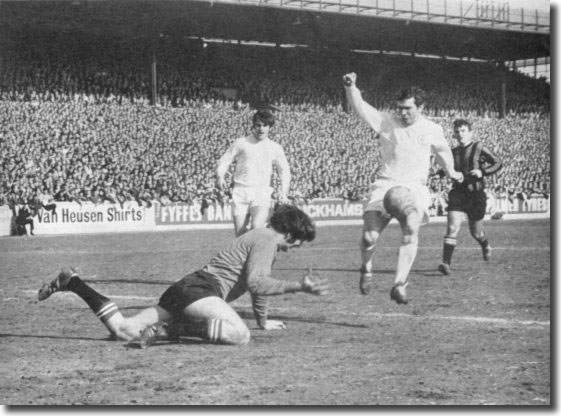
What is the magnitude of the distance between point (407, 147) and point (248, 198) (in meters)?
2.29

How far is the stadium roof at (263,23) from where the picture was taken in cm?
2958

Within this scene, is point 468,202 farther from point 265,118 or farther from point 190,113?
point 190,113

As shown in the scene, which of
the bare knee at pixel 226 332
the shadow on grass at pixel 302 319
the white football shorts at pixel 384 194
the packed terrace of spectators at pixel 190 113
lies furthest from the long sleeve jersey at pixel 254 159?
the packed terrace of spectators at pixel 190 113

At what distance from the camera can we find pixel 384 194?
8.05 metres

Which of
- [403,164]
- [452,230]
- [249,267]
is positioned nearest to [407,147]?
[403,164]

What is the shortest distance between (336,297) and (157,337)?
305 cm

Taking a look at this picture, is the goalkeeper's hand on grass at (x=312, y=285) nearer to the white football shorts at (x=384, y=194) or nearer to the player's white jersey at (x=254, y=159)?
the white football shorts at (x=384, y=194)

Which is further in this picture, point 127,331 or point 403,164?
point 403,164

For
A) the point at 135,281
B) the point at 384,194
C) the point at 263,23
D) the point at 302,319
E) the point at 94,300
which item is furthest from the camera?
the point at 263,23

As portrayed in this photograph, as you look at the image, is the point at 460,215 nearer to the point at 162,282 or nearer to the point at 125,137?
the point at 162,282

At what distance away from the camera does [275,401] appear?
4973 millimetres

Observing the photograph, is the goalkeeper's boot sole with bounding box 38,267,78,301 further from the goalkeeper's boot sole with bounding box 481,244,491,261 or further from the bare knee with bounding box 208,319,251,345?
the goalkeeper's boot sole with bounding box 481,244,491,261

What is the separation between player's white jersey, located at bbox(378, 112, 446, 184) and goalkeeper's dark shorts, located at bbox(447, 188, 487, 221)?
3.72 metres

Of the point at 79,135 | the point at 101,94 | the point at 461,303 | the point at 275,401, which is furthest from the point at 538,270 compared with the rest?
the point at 101,94
